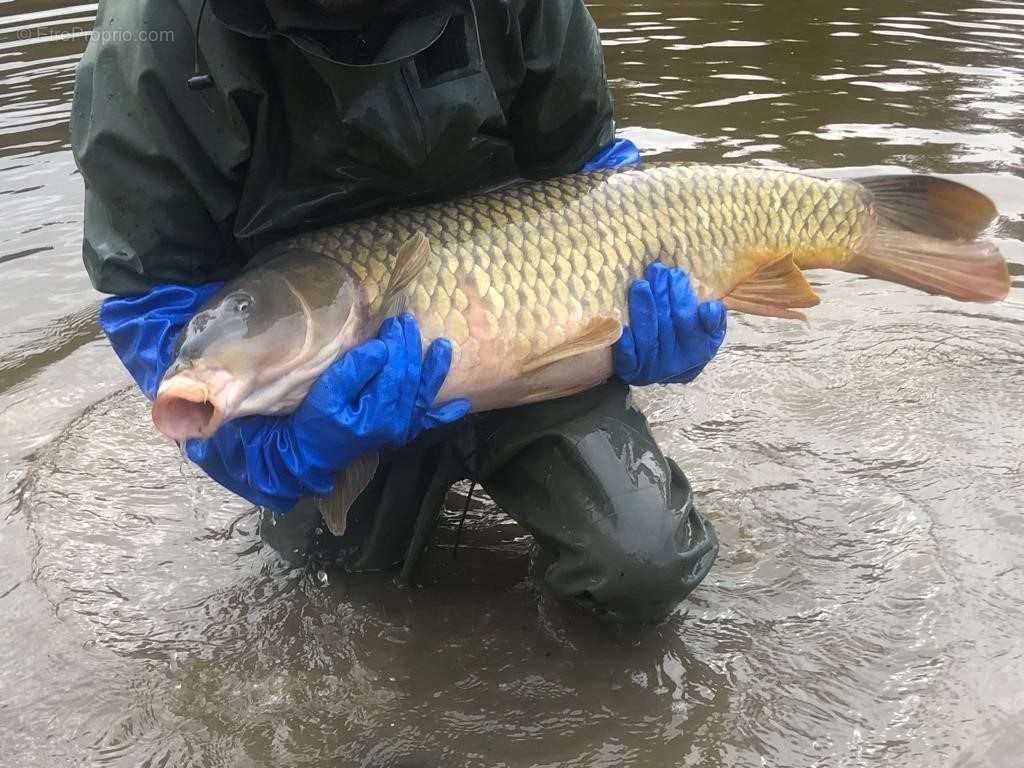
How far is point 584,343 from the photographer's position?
1.61m

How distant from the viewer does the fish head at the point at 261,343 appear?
4.34 ft

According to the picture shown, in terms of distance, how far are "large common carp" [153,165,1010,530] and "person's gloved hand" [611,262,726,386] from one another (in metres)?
0.03

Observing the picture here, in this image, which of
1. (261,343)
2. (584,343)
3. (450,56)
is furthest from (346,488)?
(450,56)

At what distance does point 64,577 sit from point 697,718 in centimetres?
116

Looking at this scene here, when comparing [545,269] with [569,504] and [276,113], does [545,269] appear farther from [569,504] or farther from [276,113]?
[276,113]

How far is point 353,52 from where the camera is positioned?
4.83 ft

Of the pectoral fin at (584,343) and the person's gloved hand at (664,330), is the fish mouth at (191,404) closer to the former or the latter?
the pectoral fin at (584,343)

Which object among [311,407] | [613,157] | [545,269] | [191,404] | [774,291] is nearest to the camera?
[191,404]

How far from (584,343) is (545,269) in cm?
14

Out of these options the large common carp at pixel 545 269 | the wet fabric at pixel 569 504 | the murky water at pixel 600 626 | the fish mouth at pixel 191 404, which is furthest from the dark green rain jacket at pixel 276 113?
the murky water at pixel 600 626

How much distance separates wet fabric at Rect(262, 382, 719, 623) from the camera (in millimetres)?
1556

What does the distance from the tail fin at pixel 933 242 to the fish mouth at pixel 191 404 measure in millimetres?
1167

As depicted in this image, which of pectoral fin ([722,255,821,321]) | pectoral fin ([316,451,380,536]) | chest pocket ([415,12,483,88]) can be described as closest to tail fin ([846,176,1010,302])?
pectoral fin ([722,255,821,321])

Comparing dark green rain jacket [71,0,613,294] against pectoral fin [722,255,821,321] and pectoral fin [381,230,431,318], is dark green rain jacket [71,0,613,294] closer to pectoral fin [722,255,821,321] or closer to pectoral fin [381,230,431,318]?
pectoral fin [381,230,431,318]
